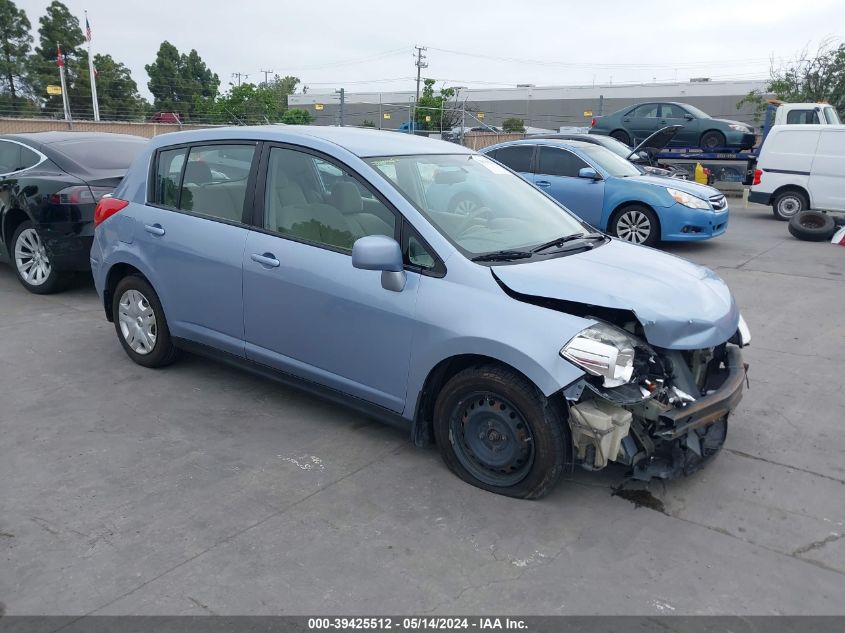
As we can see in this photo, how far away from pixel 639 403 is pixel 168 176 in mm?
3570

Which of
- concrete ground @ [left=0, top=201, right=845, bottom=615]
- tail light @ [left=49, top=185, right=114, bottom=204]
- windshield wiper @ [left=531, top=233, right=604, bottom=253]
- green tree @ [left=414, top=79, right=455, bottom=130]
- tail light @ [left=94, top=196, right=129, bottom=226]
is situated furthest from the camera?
green tree @ [left=414, top=79, right=455, bottom=130]

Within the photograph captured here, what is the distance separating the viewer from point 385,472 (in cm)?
388

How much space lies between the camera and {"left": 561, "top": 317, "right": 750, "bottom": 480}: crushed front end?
326 centimetres

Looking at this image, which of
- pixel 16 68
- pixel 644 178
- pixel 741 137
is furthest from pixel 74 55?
pixel 644 178

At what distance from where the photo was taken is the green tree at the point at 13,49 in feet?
126

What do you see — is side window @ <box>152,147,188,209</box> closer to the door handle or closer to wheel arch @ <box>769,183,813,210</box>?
the door handle

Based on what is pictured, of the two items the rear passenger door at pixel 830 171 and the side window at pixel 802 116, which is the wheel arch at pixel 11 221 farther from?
the side window at pixel 802 116

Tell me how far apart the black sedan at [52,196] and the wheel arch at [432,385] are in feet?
15.3

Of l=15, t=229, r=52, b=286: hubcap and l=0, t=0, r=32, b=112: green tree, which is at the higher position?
l=0, t=0, r=32, b=112: green tree

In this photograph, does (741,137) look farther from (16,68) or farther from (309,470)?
(16,68)

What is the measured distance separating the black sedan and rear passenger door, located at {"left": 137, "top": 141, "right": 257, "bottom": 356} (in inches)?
87.0

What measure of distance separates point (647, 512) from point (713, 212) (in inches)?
313

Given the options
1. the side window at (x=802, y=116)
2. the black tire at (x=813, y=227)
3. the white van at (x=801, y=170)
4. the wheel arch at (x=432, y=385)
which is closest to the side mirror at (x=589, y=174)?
the black tire at (x=813, y=227)

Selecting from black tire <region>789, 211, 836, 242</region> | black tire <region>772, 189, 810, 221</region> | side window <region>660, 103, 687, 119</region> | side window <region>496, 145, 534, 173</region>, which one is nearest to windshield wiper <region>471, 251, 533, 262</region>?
side window <region>496, 145, 534, 173</region>
